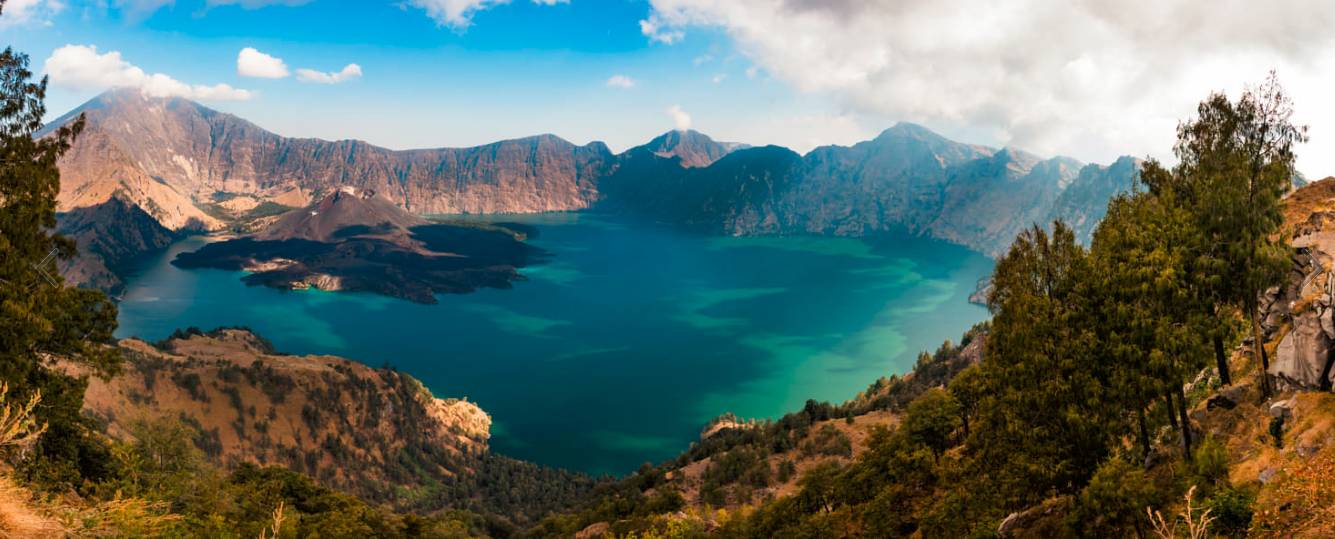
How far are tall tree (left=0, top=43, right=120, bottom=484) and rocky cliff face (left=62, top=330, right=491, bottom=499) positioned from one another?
106 meters

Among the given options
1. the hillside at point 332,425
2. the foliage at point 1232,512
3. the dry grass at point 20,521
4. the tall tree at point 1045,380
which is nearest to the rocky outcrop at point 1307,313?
the tall tree at point 1045,380

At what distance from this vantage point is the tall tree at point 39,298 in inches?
963

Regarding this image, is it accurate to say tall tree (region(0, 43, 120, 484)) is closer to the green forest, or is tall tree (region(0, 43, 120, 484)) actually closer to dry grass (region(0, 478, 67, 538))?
the green forest

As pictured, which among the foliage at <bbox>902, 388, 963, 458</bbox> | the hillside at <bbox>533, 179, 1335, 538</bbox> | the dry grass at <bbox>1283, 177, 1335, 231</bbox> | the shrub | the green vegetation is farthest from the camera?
the foliage at <bbox>902, 388, 963, 458</bbox>

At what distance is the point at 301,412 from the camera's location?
147625mm

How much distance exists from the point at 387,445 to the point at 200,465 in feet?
325

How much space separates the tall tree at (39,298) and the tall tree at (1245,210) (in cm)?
4715

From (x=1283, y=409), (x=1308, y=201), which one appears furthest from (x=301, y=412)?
(x=1308, y=201)

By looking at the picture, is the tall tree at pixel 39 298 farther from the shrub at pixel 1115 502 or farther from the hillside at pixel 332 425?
the hillside at pixel 332 425

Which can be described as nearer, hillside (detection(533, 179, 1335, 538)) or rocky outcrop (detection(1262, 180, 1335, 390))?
hillside (detection(533, 179, 1335, 538))

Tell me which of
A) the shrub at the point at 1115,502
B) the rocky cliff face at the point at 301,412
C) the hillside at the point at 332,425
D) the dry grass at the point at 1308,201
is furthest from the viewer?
the hillside at the point at 332,425

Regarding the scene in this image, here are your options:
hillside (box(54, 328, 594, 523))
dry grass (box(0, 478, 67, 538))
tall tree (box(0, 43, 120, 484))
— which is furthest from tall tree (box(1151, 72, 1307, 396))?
hillside (box(54, 328, 594, 523))

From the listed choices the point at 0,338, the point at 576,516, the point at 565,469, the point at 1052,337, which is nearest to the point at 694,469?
the point at 576,516

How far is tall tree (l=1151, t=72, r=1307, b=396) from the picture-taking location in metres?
25.7
